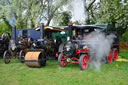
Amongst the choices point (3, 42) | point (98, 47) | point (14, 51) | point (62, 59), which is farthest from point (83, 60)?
point (3, 42)

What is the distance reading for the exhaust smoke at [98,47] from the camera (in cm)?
717

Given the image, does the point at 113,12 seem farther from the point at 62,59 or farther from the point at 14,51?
the point at 14,51

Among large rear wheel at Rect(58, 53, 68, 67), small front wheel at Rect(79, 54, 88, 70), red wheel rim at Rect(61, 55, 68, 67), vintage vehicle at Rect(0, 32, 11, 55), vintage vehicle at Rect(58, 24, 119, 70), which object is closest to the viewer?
small front wheel at Rect(79, 54, 88, 70)

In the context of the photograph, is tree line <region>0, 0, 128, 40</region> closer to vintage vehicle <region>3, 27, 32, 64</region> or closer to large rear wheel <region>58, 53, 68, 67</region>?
vintage vehicle <region>3, 27, 32, 64</region>

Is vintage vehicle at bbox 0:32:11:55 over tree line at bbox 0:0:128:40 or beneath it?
beneath

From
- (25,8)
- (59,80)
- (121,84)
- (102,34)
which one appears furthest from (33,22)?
(121,84)

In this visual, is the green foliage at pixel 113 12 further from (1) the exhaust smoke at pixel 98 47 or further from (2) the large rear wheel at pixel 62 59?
(2) the large rear wheel at pixel 62 59

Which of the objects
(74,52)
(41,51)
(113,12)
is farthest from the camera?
(113,12)

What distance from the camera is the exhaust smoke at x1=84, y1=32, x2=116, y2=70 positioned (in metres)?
7.17

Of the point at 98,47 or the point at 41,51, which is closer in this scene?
the point at 41,51

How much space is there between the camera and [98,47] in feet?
24.5

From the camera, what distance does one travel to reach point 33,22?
14250mm

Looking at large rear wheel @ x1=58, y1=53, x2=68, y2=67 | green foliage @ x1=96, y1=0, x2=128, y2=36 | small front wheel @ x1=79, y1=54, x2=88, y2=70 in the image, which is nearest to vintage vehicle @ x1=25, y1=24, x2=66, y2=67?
large rear wheel @ x1=58, y1=53, x2=68, y2=67

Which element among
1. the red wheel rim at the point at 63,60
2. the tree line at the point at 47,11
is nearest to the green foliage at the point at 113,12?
the tree line at the point at 47,11
